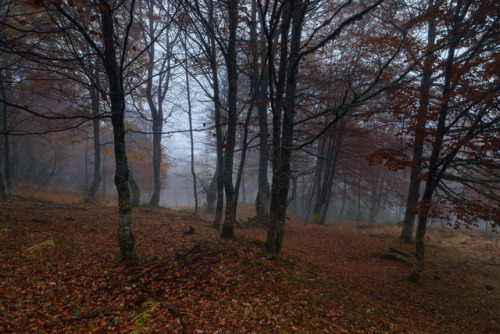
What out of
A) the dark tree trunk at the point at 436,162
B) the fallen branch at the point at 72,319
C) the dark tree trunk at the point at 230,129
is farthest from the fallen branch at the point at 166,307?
the dark tree trunk at the point at 436,162

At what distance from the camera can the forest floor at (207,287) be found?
12.0 feet

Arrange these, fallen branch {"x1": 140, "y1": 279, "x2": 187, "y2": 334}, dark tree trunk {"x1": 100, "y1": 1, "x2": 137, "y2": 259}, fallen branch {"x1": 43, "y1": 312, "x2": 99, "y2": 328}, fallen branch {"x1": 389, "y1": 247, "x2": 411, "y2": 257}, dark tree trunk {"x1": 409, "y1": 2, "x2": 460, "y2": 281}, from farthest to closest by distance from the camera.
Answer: fallen branch {"x1": 389, "y1": 247, "x2": 411, "y2": 257}
dark tree trunk {"x1": 409, "y1": 2, "x2": 460, "y2": 281}
dark tree trunk {"x1": 100, "y1": 1, "x2": 137, "y2": 259}
fallen branch {"x1": 140, "y1": 279, "x2": 187, "y2": 334}
fallen branch {"x1": 43, "y1": 312, "x2": 99, "y2": 328}

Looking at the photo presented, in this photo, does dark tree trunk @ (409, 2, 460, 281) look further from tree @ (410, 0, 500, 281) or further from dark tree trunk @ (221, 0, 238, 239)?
dark tree trunk @ (221, 0, 238, 239)

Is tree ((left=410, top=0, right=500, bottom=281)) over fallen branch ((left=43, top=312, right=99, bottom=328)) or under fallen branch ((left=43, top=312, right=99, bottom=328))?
over

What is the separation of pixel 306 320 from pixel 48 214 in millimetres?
9768

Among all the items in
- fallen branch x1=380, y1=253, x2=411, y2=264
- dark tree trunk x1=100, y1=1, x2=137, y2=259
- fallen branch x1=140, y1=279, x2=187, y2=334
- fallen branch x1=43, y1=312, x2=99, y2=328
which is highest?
dark tree trunk x1=100, y1=1, x2=137, y2=259

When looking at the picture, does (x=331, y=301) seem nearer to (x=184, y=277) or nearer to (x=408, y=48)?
(x=184, y=277)

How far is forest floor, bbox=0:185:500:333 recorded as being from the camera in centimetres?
366

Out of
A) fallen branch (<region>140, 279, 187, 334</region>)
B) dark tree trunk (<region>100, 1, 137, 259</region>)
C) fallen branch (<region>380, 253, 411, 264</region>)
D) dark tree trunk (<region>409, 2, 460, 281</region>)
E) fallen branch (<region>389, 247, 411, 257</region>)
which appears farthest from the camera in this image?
fallen branch (<region>389, 247, 411, 257</region>)

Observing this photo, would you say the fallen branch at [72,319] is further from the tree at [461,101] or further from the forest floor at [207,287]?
the tree at [461,101]

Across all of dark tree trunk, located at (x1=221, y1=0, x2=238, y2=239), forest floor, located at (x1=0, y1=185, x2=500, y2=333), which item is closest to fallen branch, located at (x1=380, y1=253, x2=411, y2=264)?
forest floor, located at (x1=0, y1=185, x2=500, y2=333)

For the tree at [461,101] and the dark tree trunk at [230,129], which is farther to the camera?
the dark tree trunk at [230,129]

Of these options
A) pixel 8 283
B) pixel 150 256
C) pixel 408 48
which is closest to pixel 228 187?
pixel 150 256

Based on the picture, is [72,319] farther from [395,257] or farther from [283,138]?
[395,257]
